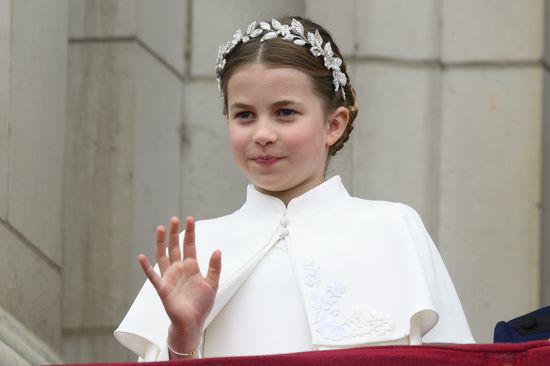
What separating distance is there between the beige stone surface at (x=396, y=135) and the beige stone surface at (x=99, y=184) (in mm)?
830

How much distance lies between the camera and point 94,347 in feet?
21.2

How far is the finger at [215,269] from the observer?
423cm

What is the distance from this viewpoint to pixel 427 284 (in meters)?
4.49

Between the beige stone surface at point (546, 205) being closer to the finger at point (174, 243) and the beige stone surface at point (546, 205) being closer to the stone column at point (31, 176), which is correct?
the stone column at point (31, 176)

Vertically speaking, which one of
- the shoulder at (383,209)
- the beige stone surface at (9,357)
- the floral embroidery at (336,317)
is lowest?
the beige stone surface at (9,357)

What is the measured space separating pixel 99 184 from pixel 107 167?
0.06 meters

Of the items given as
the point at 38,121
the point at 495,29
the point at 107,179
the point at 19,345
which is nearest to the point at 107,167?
the point at 107,179

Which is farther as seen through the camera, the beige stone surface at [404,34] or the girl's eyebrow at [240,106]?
the beige stone surface at [404,34]

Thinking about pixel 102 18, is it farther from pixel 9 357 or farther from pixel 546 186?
pixel 546 186

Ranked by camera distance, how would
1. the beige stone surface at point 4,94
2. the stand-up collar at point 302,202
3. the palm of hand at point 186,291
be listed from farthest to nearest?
the beige stone surface at point 4,94 → the stand-up collar at point 302,202 → the palm of hand at point 186,291

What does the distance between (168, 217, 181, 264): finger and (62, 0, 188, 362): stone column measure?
216 centimetres

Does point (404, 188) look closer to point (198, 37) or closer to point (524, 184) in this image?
point (524, 184)

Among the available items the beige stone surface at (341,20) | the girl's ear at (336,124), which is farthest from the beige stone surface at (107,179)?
the girl's ear at (336,124)

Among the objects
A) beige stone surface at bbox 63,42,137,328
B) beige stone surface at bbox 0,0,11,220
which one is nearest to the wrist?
beige stone surface at bbox 0,0,11,220
